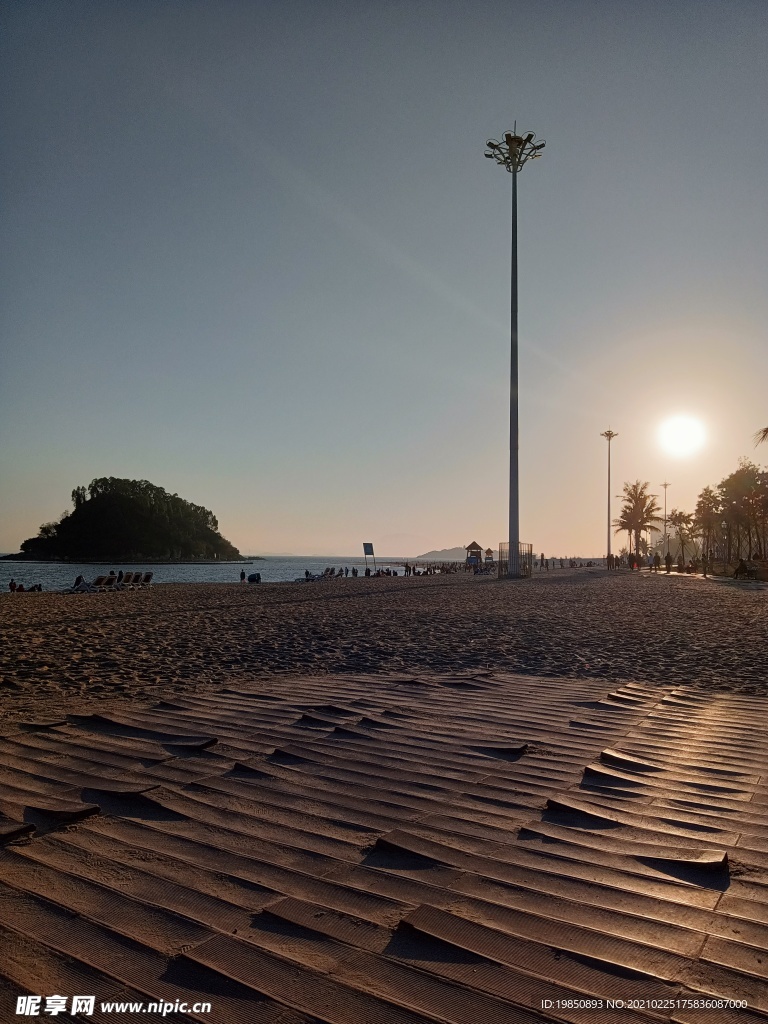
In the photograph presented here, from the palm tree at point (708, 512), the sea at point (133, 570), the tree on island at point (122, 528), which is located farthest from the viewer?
the tree on island at point (122, 528)

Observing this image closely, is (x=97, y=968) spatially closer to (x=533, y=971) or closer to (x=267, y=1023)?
(x=267, y=1023)

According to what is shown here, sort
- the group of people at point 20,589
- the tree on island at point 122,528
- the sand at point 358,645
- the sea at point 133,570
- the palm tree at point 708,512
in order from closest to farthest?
the sand at point 358,645 < the group of people at point 20,589 < the sea at point 133,570 < the palm tree at point 708,512 < the tree on island at point 122,528

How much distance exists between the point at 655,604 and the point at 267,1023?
18.3 meters

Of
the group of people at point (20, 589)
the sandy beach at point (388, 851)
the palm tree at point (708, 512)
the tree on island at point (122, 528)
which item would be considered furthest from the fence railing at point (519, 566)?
the tree on island at point (122, 528)

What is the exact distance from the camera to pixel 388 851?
8.72 feet

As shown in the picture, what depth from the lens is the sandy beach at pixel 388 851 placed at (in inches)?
72.6

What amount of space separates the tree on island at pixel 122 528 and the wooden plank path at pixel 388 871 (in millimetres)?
142856

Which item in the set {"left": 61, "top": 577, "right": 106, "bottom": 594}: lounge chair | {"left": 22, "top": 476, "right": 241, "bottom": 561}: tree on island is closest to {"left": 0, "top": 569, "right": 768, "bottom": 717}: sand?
{"left": 61, "top": 577, "right": 106, "bottom": 594}: lounge chair

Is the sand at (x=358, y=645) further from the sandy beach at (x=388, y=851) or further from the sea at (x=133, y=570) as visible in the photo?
the sea at (x=133, y=570)

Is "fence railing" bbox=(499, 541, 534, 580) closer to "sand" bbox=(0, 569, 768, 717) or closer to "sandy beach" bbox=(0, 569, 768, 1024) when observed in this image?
"sand" bbox=(0, 569, 768, 717)

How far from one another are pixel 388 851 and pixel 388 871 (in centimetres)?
16

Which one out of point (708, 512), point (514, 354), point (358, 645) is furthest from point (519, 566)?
point (708, 512)

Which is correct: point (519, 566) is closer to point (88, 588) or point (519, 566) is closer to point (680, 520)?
point (88, 588)

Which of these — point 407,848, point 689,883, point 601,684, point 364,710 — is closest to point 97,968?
point 407,848
